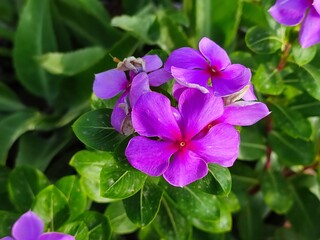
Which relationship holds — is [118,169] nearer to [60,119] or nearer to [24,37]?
[60,119]

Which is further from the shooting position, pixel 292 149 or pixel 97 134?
pixel 292 149

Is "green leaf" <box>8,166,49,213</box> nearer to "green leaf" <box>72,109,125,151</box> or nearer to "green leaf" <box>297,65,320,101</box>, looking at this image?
"green leaf" <box>72,109,125,151</box>

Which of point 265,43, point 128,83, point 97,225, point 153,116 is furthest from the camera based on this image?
point 265,43

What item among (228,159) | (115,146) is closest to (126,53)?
(115,146)

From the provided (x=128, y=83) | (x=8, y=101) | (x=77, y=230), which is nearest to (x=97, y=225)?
(x=77, y=230)

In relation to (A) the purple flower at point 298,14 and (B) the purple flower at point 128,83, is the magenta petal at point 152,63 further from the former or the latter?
(A) the purple flower at point 298,14

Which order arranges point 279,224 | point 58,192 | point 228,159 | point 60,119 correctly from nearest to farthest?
point 228,159 → point 58,192 → point 60,119 → point 279,224

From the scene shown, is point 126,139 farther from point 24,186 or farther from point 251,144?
point 251,144
